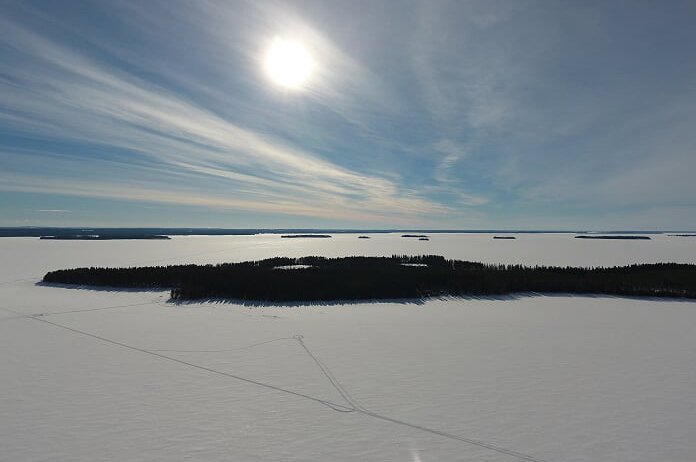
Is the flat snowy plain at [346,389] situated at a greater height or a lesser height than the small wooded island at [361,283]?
lesser

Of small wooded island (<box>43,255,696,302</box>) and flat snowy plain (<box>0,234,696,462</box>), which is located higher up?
small wooded island (<box>43,255,696,302</box>)

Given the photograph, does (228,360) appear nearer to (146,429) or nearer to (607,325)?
(146,429)

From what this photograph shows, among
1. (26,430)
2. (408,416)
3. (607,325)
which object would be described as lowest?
(26,430)

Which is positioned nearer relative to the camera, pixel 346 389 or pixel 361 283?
pixel 346 389

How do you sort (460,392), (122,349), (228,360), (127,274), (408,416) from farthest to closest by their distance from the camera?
(127,274), (122,349), (228,360), (460,392), (408,416)

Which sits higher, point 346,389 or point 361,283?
point 361,283

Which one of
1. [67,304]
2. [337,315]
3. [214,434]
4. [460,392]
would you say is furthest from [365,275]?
[214,434]

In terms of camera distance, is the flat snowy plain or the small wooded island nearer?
the flat snowy plain

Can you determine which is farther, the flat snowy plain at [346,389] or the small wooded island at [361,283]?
the small wooded island at [361,283]
